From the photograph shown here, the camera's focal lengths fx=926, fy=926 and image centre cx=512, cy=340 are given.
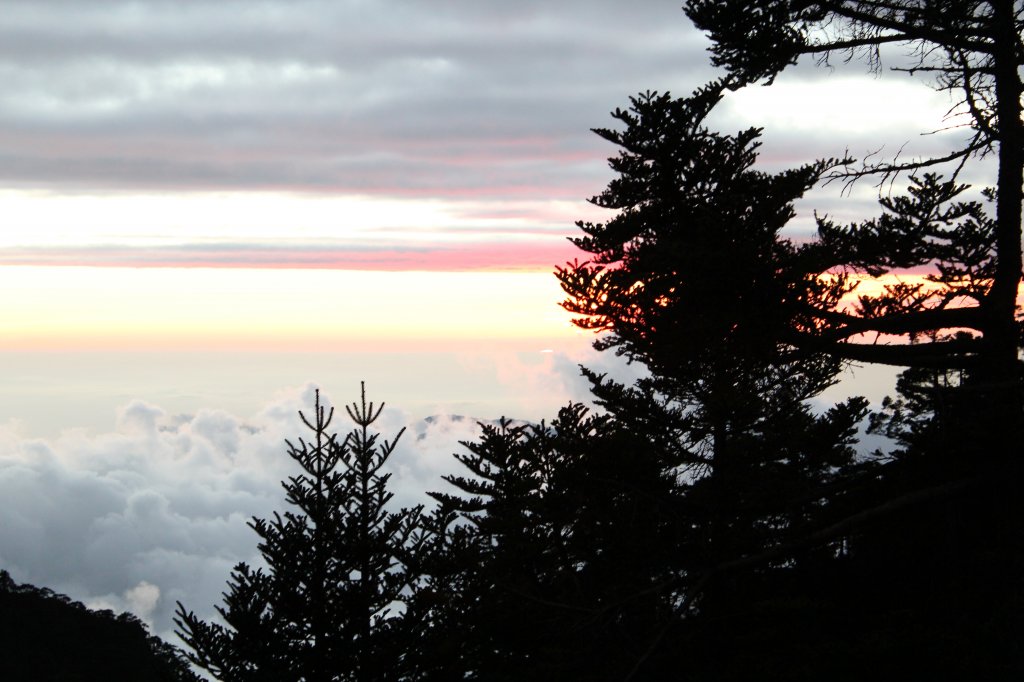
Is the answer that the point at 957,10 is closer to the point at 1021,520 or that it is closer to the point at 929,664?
the point at 1021,520

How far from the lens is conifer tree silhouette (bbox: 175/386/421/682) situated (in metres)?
17.6

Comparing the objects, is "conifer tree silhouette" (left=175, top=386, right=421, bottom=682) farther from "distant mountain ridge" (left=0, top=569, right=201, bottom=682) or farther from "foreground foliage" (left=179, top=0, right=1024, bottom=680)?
"distant mountain ridge" (left=0, top=569, right=201, bottom=682)

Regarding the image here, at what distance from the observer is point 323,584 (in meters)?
18.6

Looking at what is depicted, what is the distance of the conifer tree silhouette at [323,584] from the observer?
57.8 feet

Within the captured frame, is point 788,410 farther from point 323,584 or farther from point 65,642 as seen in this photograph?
point 65,642

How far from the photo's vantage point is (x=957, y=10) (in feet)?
43.9

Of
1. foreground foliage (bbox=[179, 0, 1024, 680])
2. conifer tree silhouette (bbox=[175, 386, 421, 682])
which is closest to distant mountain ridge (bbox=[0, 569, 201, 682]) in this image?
conifer tree silhouette (bbox=[175, 386, 421, 682])

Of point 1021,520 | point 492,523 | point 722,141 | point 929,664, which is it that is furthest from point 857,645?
point 492,523

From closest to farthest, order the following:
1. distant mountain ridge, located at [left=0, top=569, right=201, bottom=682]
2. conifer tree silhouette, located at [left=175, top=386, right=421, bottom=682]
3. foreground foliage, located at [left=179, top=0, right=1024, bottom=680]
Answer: foreground foliage, located at [left=179, top=0, right=1024, bottom=680] < conifer tree silhouette, located at [left=175, top=386, right=421, bottom=682] < distant mountain ridge, located at [left=0, top=569, right=201, bottom=682]

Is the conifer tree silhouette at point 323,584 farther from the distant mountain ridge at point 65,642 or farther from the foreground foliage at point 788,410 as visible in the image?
the distant mountain ridge at point 65,642

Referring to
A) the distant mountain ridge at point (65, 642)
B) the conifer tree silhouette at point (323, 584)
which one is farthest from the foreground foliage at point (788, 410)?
the distant mountain ridge at point (65, 642)

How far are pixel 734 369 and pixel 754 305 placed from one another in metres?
2.76

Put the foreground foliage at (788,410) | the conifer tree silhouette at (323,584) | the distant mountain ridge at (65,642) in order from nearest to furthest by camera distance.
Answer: the foreground foliage at (788,410) < the conifer tree silhouette at (323,584) < the distant mountain ridge at (65,642)

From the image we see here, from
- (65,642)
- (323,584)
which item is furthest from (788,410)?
(65,642)
